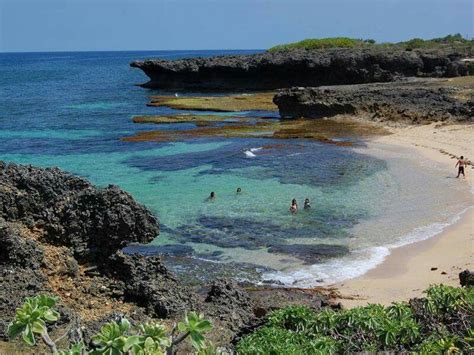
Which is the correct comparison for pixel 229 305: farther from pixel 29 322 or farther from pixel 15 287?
pixel 29 322

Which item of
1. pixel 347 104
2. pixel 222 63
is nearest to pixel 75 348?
pixel 347 104

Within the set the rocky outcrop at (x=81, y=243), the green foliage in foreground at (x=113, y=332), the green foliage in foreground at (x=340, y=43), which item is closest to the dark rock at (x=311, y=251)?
the rocky outcrop at (x=81, y=243)

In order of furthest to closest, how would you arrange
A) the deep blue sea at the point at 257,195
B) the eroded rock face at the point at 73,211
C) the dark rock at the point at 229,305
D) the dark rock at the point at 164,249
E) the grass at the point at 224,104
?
the grass at the point at 224,104
the dark rock at the point at 164,249
the deep blue sea at the point at 257,195
the dark rock at the point at 229,305
the eroded rock face at the point at 73,211

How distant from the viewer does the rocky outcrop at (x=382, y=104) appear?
43562 mm

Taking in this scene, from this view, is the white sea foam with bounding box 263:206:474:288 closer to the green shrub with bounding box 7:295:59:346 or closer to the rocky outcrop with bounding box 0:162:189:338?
the rocky outcrop with bounding box 0:162:189:338

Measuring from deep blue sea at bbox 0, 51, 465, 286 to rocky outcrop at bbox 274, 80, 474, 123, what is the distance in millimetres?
8893

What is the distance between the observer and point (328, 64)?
247ft

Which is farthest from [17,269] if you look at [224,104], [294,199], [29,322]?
[224,104]

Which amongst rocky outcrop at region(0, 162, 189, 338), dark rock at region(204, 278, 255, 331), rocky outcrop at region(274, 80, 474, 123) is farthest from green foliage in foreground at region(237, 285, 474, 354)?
rocky outcrop at region(274, 80, 474, 123)

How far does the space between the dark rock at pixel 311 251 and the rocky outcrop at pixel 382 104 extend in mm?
26747

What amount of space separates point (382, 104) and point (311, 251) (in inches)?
1223

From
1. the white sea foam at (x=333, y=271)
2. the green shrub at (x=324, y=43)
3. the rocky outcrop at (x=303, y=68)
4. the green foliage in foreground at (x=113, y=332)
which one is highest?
the green shrub at (x=324, y=43)

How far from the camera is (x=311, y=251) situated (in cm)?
1891

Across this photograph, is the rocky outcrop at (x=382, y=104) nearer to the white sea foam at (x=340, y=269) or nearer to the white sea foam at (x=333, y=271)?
the white sea foam at (x=340, y=269)
